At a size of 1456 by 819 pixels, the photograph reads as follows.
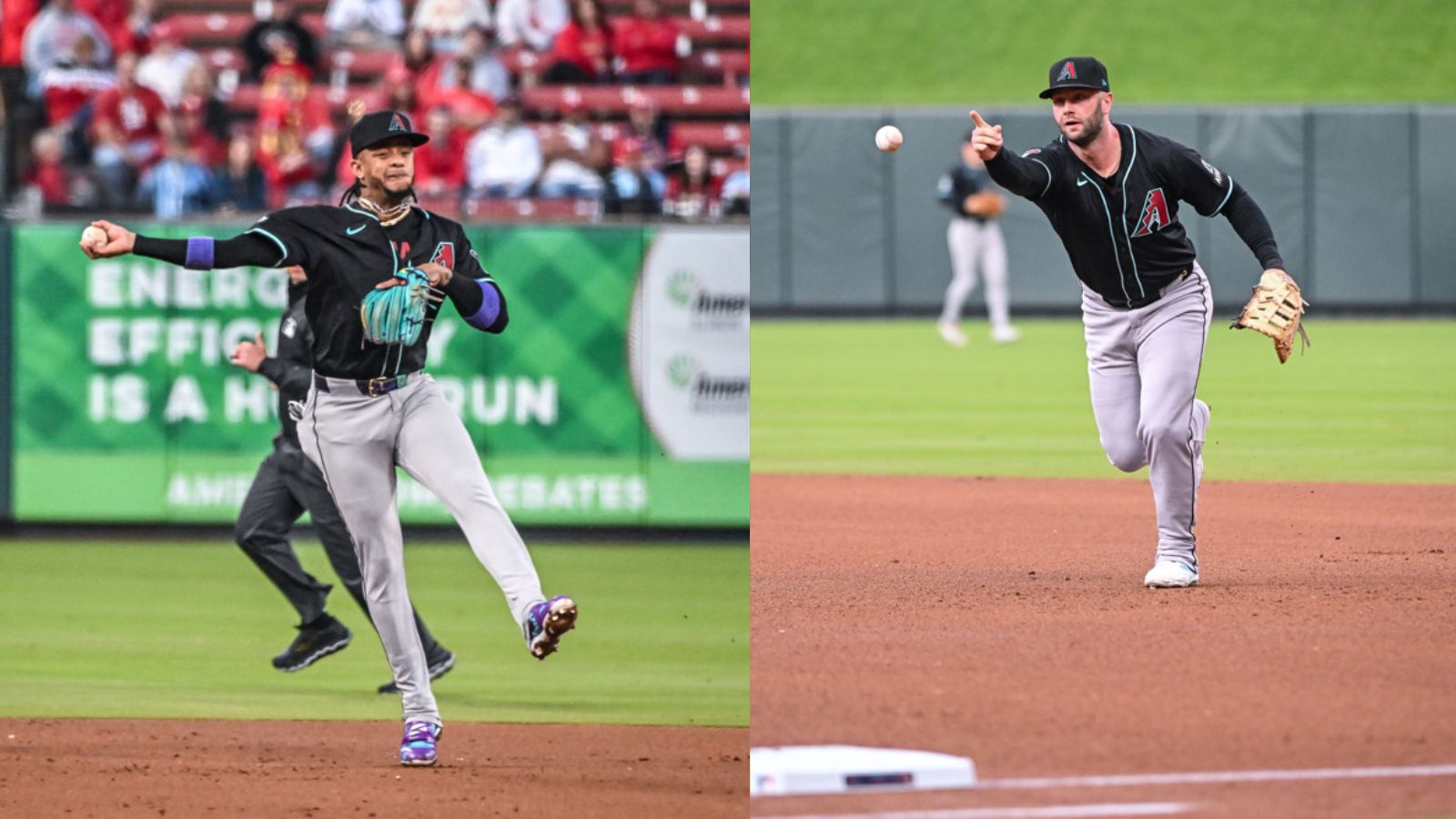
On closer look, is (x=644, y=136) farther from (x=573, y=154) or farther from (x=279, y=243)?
(x=279, y=243)

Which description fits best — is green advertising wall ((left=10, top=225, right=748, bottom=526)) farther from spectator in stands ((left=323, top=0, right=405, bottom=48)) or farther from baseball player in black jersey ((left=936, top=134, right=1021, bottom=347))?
baseball player in black jersey ((left=936, top=134, right=1021, bottom=347))

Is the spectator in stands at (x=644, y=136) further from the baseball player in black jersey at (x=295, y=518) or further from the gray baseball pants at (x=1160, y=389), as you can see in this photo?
the gray baseball pants at (x=1160, y=389)

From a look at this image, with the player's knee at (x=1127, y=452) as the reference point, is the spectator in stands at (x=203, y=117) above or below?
above

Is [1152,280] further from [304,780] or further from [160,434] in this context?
[160,434]

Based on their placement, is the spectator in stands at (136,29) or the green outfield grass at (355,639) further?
the spectator in stands at (136,29)

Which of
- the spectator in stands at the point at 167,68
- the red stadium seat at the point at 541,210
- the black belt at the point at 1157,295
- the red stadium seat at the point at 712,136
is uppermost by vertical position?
the spectator in stands at the point at 167,68

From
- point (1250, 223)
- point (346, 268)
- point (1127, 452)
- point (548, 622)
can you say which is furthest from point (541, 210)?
point (548, 622)

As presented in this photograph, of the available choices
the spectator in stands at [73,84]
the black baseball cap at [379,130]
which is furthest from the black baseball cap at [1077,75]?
the spectator in stands at [73,84]
